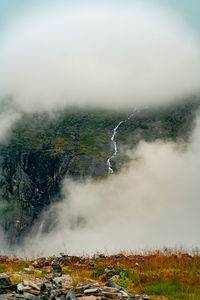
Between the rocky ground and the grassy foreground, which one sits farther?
the grassy foreground

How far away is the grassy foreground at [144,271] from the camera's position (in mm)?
11969

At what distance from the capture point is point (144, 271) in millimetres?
15938

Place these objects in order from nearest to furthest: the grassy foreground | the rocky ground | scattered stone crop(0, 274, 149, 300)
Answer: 1. scattered stone crop(0, 274, 149, 300)
2. the rocky ground
3. the grassy foreground

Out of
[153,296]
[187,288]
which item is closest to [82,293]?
[153,296]

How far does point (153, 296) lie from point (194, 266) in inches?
242

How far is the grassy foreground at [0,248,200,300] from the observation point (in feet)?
39.3

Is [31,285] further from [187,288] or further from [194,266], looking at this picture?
[194,266]

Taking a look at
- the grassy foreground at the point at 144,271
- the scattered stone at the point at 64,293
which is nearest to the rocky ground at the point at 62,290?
the scattered stone at the point at 64,293

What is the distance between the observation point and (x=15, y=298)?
10.3 m

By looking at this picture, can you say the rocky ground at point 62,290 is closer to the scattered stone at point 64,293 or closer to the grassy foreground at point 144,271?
the scattered stone at point 64,293

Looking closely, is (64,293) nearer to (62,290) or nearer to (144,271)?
(62,290)

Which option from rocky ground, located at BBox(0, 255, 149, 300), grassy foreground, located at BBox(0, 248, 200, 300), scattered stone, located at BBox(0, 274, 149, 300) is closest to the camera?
scattered stone, located at BBox(0, 274, 149, 300)

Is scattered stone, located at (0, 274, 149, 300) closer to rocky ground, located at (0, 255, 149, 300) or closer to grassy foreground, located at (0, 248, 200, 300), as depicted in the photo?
rocky ground, located at (0, 255, 149, 300)

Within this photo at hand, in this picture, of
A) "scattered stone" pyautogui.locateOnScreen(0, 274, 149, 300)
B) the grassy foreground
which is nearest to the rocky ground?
"scattered stone" pyautogui.locateOnScreen(0, 274, 149, 300)
